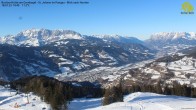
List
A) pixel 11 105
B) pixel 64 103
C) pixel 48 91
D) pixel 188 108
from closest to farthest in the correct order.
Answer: pixel 188 108, pixel 64 103, pixel 48 91, pixel 11 105

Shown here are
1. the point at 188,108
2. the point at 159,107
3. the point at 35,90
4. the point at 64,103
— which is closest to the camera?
the point at 188,108

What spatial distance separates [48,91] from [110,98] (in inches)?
1120

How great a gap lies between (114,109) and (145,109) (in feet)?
31.7

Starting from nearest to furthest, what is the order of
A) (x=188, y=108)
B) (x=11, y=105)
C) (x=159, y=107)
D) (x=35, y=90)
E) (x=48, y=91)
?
(x=188, y=108), (x=159, y=107), (x=48, y=91), (x=11, y=105), (x=35, y=90)

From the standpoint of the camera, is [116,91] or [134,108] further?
[116,91]

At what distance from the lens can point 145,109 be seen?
11238cm

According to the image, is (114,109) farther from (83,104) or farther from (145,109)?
(83,104)

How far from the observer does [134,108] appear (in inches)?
4542

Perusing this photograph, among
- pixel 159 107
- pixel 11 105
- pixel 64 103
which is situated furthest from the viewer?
pixel 11 105

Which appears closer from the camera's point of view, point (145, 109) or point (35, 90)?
point (145, 109)

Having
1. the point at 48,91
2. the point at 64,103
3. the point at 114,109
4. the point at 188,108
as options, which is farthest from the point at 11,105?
the point at 188,108

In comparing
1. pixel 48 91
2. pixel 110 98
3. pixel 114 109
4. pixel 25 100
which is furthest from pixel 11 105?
pixel 114 109

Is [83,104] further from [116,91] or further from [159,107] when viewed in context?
[159,107]

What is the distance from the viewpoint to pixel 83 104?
169m
